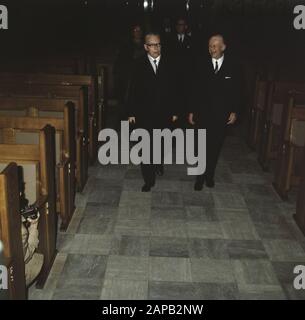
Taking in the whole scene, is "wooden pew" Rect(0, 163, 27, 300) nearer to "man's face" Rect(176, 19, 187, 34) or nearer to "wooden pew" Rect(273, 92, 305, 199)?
"wooden pew" Rect(273, 92, 305, 199)

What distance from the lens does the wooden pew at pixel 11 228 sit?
2150 mm

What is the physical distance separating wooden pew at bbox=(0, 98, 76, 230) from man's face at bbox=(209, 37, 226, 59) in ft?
5.14

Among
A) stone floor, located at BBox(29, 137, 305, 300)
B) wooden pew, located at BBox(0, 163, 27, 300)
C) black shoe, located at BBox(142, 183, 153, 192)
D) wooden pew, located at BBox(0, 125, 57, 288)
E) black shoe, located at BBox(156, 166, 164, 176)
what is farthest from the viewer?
black shoe, located at BBox(156, 166, 164, 176)

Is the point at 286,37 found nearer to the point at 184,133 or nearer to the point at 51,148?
the point at 184,133

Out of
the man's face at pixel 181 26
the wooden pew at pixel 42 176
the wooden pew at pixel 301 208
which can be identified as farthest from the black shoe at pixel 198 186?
the man's face at pixel 181 26

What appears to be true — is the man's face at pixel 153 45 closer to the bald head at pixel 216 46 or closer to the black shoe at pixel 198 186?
the bald head at pixel 216 46

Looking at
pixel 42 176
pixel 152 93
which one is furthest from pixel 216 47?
pixel 42 176

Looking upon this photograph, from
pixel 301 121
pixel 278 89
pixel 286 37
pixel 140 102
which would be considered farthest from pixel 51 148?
pixel 286 37

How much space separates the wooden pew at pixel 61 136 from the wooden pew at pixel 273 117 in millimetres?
2711

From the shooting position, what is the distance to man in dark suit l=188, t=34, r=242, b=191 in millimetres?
4277

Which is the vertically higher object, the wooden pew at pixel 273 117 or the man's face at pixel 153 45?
the man's face at pixel 153 45

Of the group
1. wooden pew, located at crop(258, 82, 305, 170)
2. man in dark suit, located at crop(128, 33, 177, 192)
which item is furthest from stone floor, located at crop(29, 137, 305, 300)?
man in dark suit, located at crop(128, 33, 177, 192)

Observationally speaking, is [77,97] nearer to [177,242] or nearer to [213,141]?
[213,141]

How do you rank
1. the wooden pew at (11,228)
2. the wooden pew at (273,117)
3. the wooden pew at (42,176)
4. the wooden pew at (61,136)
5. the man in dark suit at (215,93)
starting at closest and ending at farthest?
the wooden pew at (11,228), the wooden pew at (42,176), the wooden pew at (61,136), the man in dark suit at (215,93), the wooden pew at (273,117)
